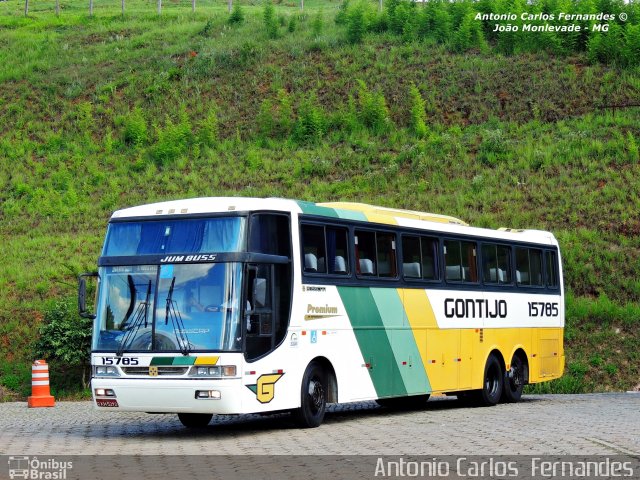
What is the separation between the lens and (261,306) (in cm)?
1681

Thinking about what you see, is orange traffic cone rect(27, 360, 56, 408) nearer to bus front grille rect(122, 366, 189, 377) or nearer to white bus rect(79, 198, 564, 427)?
white bus rect(79, 198, 564, 427)

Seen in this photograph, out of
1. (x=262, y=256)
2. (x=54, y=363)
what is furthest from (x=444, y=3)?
(x=262, y=256)

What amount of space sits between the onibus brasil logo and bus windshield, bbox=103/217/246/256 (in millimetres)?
4555

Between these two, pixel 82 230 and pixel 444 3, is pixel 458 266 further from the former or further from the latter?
pixel 444 3

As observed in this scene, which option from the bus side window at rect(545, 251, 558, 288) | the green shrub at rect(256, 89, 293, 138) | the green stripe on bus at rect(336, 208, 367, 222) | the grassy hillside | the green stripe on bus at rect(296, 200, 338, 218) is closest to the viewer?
the green stripe on bus at rect(296, 200, 338, 218)

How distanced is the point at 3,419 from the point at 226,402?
7.64m

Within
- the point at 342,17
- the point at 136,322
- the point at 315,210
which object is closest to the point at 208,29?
the point at 342,17

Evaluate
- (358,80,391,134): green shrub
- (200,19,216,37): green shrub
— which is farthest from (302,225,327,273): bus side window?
(200,19,216,37): green shrub

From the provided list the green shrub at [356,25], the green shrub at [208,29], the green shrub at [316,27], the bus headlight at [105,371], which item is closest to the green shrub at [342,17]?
the green shrub at [316,27]

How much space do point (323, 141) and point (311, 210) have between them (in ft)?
125

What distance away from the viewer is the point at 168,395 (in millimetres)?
16359

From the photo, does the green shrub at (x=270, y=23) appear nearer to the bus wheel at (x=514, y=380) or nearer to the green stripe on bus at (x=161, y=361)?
the bus wheel at (x=514, y=380)

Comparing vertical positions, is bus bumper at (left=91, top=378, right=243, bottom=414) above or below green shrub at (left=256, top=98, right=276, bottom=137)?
below

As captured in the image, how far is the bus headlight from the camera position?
16.8 meters
